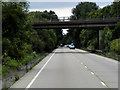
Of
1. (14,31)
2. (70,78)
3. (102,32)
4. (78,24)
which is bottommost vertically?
(70,78)

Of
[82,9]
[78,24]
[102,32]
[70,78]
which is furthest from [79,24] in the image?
[82,9]

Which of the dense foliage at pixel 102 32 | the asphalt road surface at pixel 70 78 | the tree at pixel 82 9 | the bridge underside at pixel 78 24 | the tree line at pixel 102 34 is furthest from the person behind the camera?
the tree at pixel 82 9

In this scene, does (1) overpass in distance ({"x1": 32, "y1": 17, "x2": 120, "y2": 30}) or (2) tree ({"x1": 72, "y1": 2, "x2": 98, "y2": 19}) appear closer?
(1) overpass in distance ({"x1": 32, "y1": 17, "x2": 120, "y2": 30})

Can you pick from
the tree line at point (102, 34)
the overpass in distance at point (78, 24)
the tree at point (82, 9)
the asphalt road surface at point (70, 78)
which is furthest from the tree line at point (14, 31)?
the tree at point (82, 9)

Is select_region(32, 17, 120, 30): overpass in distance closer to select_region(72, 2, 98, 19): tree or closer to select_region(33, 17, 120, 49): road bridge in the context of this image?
select_region(33, 17, 120, 49): road bridge

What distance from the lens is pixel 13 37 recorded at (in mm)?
23281

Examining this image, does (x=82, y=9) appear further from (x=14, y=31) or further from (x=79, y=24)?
(x=14, y=31)

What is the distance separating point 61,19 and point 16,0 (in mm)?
39759

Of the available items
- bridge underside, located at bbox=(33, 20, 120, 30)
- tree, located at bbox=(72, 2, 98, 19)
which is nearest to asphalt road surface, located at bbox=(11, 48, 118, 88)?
bridge underside, located at bbox=(33, 20, 120, 30)

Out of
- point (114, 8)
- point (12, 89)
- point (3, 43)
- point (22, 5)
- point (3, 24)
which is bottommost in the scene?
point (12, 89)

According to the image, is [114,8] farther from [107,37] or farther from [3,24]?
[3,24]

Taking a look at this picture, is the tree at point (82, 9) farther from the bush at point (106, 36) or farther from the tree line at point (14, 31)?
the tree line at point (14, 31)

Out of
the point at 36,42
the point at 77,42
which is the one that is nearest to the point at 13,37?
the point at 36,42

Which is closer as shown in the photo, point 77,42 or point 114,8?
point 114,8
